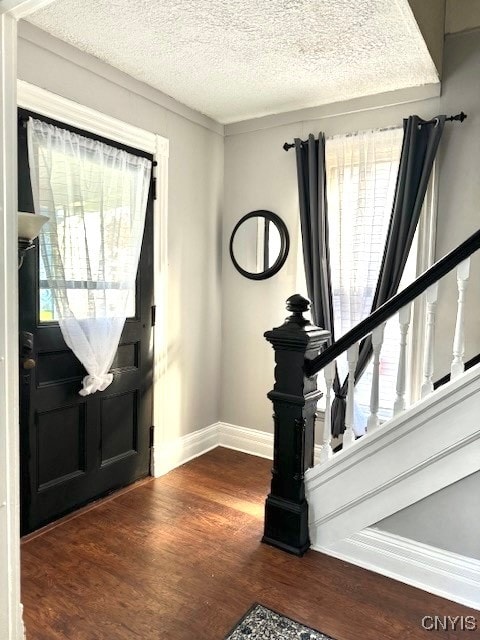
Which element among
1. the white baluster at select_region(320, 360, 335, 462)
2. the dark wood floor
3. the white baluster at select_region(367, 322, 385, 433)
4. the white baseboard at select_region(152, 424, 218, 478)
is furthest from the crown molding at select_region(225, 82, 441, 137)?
the dark wood floor

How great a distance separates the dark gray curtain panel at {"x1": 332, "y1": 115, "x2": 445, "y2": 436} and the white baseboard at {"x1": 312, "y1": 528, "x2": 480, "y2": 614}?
3.58 ft

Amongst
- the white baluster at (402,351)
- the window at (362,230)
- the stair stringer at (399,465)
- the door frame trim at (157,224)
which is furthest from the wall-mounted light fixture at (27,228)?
the window at (362,230)

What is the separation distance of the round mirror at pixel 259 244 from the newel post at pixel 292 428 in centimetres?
113

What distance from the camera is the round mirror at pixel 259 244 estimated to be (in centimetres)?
334

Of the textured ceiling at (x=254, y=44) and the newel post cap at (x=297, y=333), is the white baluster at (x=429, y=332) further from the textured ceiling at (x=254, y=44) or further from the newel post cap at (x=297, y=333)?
the textured ceiling at (x=254, y=44)

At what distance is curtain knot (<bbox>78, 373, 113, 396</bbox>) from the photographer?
259 centimetres

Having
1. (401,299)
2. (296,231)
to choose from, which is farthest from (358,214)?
(401,299)

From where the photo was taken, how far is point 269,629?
68.4 inches

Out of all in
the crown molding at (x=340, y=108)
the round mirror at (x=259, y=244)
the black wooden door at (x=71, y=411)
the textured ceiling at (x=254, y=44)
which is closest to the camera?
the textured ceiling at (x=254, y=44)

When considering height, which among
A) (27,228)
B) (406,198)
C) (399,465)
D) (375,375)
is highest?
(406,198)

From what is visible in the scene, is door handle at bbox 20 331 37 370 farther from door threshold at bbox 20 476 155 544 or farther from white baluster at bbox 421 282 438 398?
white baluster at bbox 421 282 438 398

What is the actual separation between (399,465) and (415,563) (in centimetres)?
45

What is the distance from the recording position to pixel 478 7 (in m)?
2.67

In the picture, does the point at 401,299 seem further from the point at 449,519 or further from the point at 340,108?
the point at 340,108
